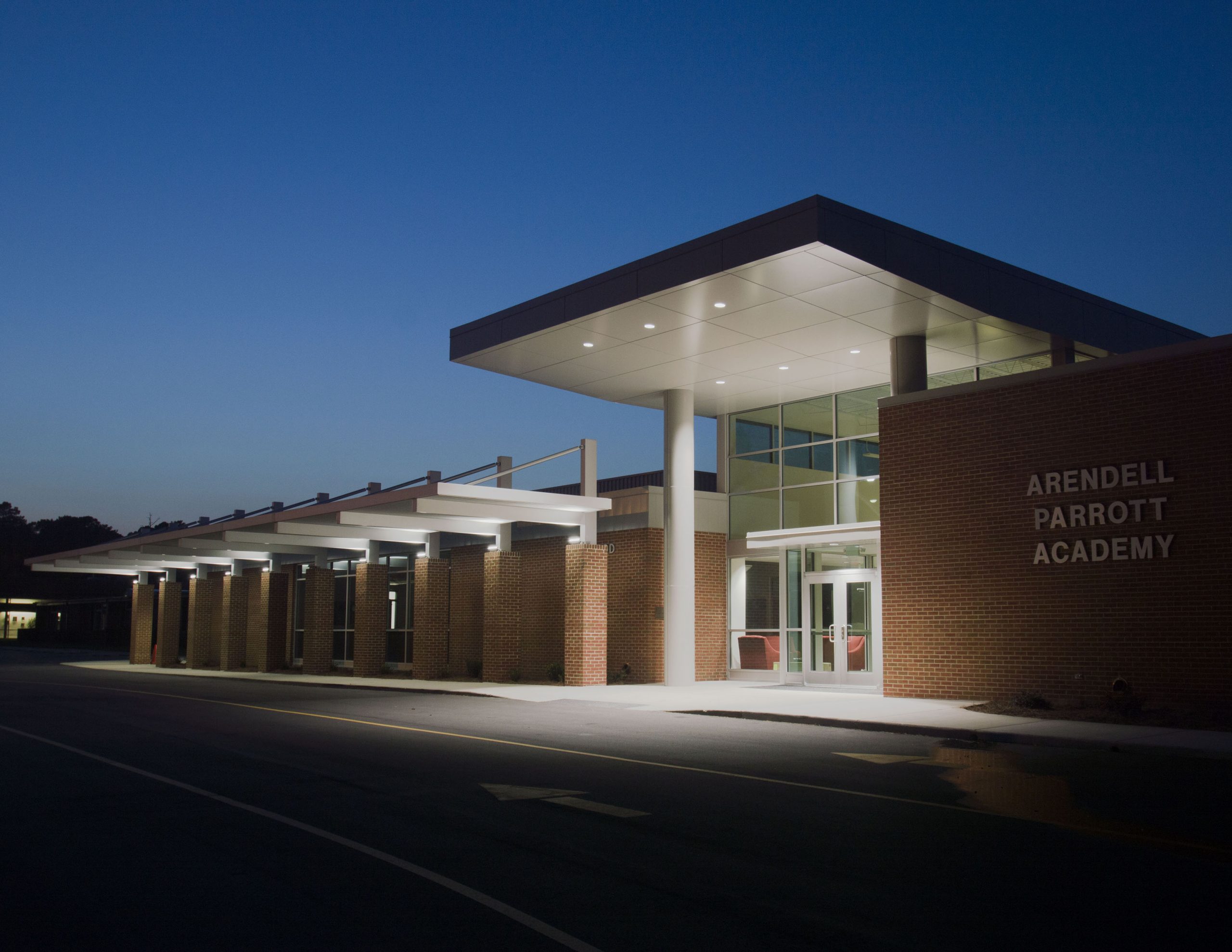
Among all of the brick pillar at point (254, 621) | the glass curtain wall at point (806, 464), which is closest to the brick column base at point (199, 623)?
the brick pillar at point (254, 621)

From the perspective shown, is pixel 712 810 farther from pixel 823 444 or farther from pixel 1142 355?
pixel 823 444

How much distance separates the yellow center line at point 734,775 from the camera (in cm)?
757

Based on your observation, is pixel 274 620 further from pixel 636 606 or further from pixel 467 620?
pixel 636 606

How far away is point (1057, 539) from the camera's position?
1753 cm

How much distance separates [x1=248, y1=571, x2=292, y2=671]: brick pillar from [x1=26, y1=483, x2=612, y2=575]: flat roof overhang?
3.73 feet

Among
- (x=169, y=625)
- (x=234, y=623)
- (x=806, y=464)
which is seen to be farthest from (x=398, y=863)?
(x=169, y=625)

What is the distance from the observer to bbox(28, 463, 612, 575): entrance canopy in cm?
2492

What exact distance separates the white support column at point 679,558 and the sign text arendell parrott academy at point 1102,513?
386 inches

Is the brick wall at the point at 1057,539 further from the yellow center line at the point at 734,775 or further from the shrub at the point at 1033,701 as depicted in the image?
the yellow center line at the point at 734,775

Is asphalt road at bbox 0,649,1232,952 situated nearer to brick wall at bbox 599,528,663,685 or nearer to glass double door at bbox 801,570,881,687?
glass double door at bbox 801,570,881,687

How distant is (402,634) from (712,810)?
1144 inches

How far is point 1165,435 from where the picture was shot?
53.0 feet

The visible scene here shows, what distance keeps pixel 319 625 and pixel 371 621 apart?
11.4 ft

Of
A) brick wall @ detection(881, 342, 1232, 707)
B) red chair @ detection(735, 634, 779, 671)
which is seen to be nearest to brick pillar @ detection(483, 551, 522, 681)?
red chair @ detection(735, 634, 779, 671)
